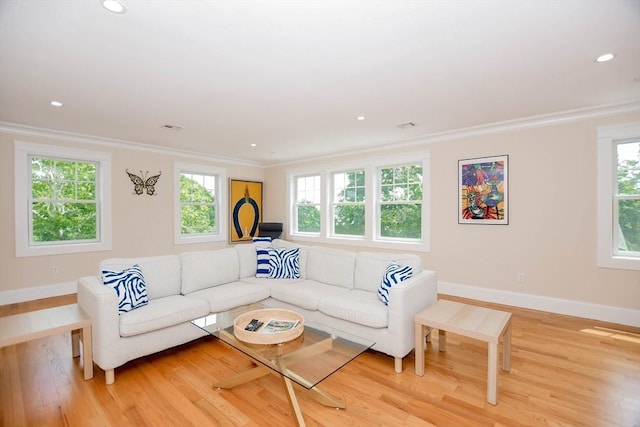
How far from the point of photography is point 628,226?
135 inches

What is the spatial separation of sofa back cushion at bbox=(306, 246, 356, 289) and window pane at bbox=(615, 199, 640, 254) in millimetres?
3061

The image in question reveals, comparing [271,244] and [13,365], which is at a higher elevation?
[271,244]

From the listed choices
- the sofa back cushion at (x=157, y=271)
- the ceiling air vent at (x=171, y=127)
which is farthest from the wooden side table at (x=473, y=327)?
the ceiling air vent at (x=171, y=127)

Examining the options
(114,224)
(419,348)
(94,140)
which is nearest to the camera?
(419,348)

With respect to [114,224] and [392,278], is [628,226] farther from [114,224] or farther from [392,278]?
[114,224]

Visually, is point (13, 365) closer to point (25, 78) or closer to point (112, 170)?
point (25, 78)

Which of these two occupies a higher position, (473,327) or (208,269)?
(208,269)

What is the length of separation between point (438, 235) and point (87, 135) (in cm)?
558

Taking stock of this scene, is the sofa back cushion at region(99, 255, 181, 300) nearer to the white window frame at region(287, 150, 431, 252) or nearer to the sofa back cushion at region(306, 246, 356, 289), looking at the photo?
the sofa back cushion at region(306, 246, 356, 289)

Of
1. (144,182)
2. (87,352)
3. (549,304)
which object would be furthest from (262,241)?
(549,304)

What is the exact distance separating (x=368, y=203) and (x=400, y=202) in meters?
0.59

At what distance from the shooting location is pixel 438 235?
4.70m

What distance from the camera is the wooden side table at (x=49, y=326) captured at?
2.06 meters

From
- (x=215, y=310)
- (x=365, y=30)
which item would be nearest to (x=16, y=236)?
(x=215, y=310)
